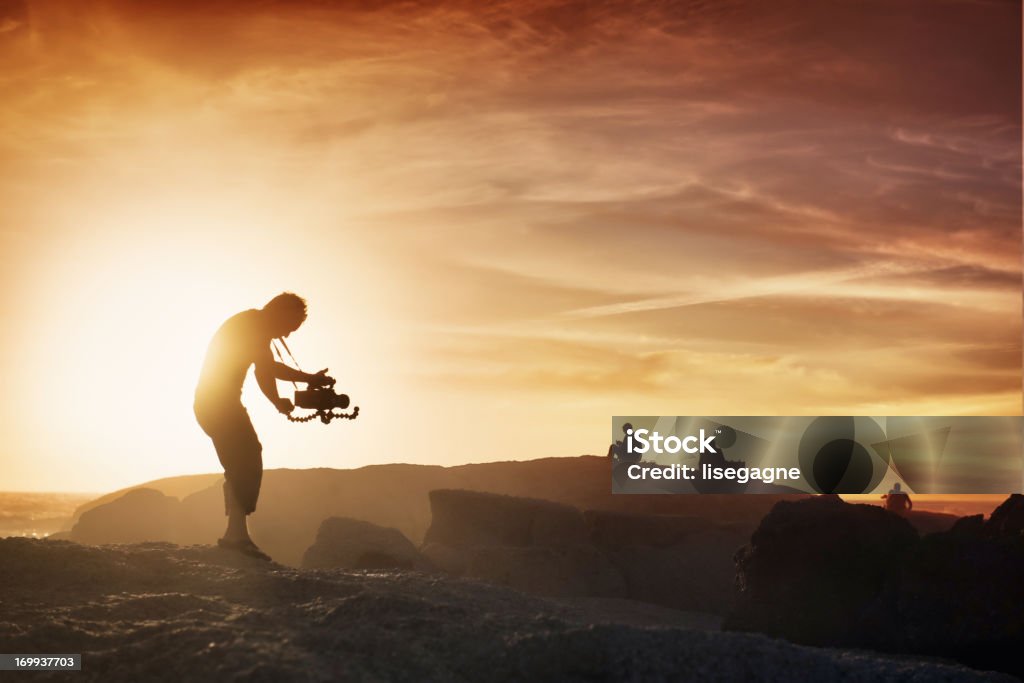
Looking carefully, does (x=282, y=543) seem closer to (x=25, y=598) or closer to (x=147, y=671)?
(x=25, y=598)

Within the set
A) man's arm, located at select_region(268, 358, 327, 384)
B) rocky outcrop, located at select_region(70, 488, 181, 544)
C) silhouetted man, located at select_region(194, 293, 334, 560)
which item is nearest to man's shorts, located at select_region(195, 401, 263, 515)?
silhouetted man, located at select_region(194, 293, 334, 560)

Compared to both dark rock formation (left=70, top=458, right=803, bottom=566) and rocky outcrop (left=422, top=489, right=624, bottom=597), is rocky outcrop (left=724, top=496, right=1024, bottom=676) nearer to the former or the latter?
rocky outcrop (left=422, top=489, right=624, bottom=597)

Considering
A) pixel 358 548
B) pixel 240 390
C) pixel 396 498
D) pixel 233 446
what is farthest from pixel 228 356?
pixel 396 498

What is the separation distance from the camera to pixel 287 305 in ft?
36.4

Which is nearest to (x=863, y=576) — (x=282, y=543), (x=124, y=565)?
(x=124, y=565)

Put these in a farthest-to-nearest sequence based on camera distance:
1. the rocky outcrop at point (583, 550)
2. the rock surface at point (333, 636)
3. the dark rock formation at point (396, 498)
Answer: the dark rock formation at point (396, 498) → the rocky outcrop at point (583, 550) → the rock surface at point (333, 636)

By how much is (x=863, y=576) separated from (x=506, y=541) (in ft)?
33.5

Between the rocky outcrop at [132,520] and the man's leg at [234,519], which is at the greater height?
the man's leg at [234,519]

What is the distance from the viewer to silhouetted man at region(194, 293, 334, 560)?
1089 centimetres

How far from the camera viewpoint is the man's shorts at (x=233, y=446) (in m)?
10.9

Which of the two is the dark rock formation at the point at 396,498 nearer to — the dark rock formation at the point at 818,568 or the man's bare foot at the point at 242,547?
the dark rock formation at the point at 818,568

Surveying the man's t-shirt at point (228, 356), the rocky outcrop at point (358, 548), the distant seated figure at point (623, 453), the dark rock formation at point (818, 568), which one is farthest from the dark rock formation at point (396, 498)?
the man's t-shirt at point (228, 356)

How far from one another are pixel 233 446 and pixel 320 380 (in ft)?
3.56

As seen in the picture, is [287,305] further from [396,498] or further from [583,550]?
[396,498]
